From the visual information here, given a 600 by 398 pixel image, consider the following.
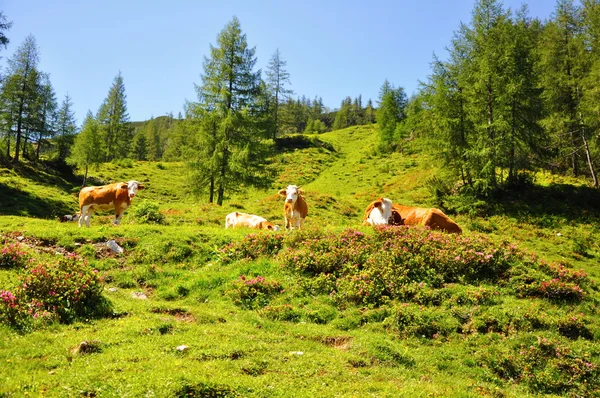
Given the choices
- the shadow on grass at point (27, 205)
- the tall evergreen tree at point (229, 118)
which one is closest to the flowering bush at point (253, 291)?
the tall evergreen tree at point (229, 118)

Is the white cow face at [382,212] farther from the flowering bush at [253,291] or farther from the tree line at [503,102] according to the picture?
the tree line at [503,102]

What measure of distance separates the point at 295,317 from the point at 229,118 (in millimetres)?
20901

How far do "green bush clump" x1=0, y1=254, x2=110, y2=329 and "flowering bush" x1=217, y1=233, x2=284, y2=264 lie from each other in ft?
14.5

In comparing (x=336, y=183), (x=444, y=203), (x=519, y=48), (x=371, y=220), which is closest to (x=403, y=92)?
(x=336, y=183)

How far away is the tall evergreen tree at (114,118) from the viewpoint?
65625 millimetres

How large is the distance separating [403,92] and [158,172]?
50089 millimetres

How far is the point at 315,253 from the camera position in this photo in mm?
11867

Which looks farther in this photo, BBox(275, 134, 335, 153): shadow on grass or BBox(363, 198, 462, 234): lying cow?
BBox(275, 134, 335, 153): shadow on grass

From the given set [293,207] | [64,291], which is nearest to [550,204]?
[293,207]

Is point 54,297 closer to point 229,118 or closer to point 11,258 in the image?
point 11,258

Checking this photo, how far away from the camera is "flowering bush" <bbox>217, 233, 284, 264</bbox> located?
1250 centimetres

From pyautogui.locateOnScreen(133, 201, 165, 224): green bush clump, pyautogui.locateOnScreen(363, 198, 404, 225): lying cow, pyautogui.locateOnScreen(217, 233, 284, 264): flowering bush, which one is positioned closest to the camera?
pyautogui.locateOnScreen(217, 233, 284, 264): flowering bush

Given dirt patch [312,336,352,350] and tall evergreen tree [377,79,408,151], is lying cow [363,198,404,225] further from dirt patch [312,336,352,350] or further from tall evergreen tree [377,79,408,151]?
tall evergreen tree [377,79,408,151]

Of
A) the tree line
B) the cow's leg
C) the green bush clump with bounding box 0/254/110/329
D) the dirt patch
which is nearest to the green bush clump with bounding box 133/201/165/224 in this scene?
the cow's leg
